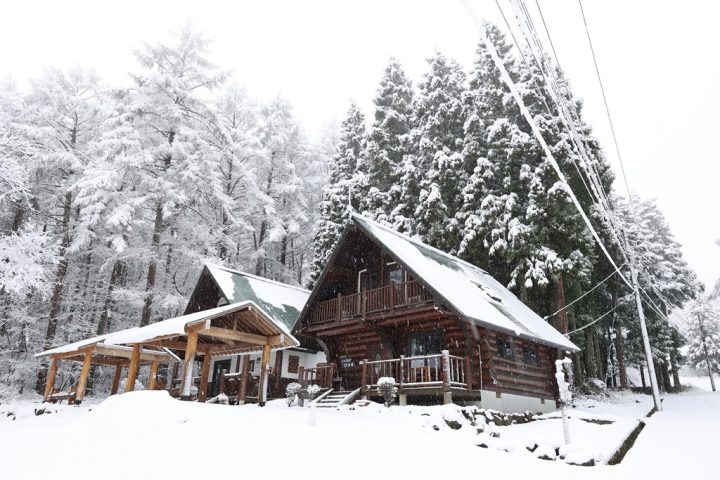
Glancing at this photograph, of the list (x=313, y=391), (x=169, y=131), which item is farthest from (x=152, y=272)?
(x=313, y=391)

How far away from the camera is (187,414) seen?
35.7 ft

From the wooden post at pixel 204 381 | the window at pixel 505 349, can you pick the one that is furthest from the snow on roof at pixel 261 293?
the window at pixel 505 349

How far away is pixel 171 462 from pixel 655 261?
140 feet

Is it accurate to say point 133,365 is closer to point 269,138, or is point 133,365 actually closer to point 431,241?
point 431,241

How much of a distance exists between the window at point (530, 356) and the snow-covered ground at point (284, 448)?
22.3 ft

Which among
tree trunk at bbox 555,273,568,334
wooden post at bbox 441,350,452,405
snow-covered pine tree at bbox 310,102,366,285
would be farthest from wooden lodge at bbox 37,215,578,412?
snow-covered pine tree at bbox 310,102,366,285

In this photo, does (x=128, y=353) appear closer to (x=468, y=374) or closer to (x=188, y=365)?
(x=188, y=365)

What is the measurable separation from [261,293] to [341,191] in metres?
11.4

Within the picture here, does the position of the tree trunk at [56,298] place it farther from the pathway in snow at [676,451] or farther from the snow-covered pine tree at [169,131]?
the pathway in snow at [676,451]

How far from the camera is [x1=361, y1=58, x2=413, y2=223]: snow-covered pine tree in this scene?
31.8 meters

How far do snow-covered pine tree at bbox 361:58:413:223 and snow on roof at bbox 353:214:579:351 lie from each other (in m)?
9.52

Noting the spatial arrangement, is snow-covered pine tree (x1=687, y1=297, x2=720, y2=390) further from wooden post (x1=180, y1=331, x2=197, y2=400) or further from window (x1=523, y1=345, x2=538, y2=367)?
wooden post (x1=180, y1=331, x2=197, y2=400)

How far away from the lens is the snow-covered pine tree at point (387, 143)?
3177 cm

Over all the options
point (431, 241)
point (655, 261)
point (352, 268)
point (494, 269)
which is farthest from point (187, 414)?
point (655, 261)
